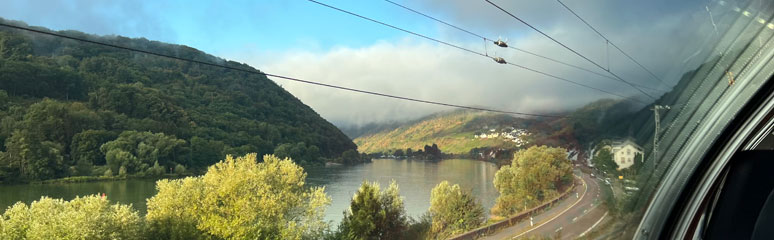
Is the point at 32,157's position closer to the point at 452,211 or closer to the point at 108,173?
the point at 108,173

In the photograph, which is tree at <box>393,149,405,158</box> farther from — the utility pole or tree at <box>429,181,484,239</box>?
the utility pole

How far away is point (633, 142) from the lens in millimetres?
2295

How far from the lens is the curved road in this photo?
A: 3.68 metres

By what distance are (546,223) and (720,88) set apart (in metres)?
5.08

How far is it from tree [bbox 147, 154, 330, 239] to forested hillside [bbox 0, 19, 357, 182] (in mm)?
1343

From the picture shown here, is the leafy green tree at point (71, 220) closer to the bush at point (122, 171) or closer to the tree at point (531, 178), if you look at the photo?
the bush at point (122, 171)

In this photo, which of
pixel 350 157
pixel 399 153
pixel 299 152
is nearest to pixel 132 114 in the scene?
pixel 299 152

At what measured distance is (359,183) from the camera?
34.0ft

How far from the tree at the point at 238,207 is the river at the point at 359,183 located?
58cm

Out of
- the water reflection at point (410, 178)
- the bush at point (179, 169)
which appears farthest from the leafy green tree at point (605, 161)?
the bush at point (179, 169)

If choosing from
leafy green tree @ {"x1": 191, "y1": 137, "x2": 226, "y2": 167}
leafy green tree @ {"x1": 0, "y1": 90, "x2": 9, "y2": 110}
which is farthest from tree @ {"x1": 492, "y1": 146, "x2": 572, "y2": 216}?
leafy green tree @ {"x1": 0, "y1": 90, "x2": 9, "y2": 110}

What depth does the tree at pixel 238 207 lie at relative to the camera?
297 inches

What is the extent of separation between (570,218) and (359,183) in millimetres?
5839

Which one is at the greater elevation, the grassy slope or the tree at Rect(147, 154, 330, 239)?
the grassy slope
